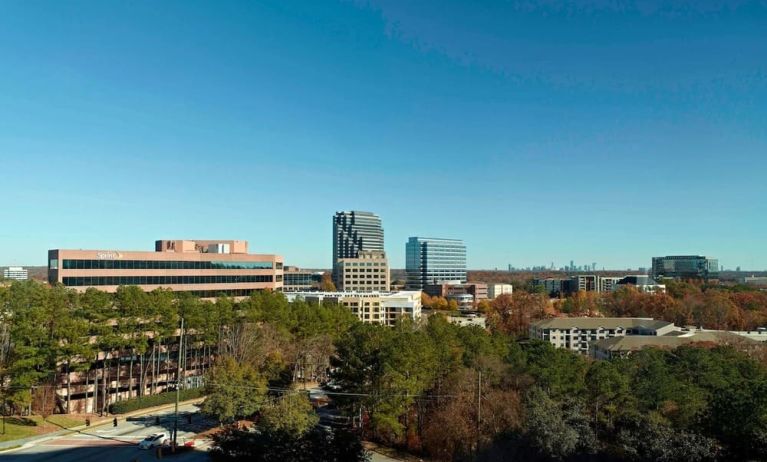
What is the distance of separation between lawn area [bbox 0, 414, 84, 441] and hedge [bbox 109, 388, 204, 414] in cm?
298

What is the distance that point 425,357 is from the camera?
40.1 metres

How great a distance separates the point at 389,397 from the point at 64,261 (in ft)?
143

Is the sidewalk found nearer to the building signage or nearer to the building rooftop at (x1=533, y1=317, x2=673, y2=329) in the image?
the building signage

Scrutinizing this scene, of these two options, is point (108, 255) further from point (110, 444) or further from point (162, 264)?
point (110, 444)

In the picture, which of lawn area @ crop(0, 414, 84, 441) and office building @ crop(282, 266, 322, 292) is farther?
office building @ crop(282, 266, 322, 292)

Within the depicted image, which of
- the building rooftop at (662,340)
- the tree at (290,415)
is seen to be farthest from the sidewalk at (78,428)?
the building rooftop at (662,340)

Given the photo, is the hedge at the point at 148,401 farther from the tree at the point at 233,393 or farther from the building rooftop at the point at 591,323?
the building rooftop at the point at 591,323

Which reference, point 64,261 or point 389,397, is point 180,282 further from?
point 389,397

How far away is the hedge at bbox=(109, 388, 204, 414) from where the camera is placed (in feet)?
152

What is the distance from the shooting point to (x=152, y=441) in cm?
3625

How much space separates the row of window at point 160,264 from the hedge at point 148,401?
2047 centimetres

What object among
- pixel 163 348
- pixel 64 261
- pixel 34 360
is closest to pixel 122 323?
pixel 34 360

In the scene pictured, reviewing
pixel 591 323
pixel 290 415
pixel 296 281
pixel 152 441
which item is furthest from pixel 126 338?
pixel 296 281

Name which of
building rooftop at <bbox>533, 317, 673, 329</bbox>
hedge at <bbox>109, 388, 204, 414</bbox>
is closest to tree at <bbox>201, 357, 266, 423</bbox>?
hedge at <bbox>109, 388, 204, 414</bbox>
